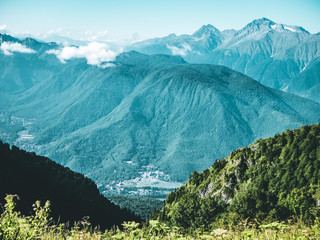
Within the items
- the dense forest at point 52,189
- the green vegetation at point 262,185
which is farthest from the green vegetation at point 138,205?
the green vegetation at point 262,185

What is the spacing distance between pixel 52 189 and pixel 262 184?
143 feet

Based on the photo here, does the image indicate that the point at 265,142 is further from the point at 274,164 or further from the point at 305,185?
the point at 305,185

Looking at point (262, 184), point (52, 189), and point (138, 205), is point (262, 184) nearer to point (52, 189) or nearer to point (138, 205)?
point (52, 189)

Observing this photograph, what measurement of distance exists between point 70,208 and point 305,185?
44.3m

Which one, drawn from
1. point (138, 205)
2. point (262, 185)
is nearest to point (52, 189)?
point (262, 185)

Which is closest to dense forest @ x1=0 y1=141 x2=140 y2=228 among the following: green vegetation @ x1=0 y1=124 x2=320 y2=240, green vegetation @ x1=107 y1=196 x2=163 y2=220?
green vegetation @ x1=0 y1=124 x2=320 y2=240

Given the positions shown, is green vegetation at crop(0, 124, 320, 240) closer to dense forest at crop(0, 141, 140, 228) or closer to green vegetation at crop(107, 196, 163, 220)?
dense forest at crop(0, 141, 140, 228)

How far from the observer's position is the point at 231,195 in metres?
55.6

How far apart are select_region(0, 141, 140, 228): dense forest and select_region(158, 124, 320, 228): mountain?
17.4 meters

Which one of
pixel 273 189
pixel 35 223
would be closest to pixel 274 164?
pixel 273 189

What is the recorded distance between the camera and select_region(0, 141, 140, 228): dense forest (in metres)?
52.2

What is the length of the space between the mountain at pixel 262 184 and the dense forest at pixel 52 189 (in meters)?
17.4

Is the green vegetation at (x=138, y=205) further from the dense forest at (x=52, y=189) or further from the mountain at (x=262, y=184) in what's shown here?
the mountain at (x=262, y=184)

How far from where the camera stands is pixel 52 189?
208 feet
